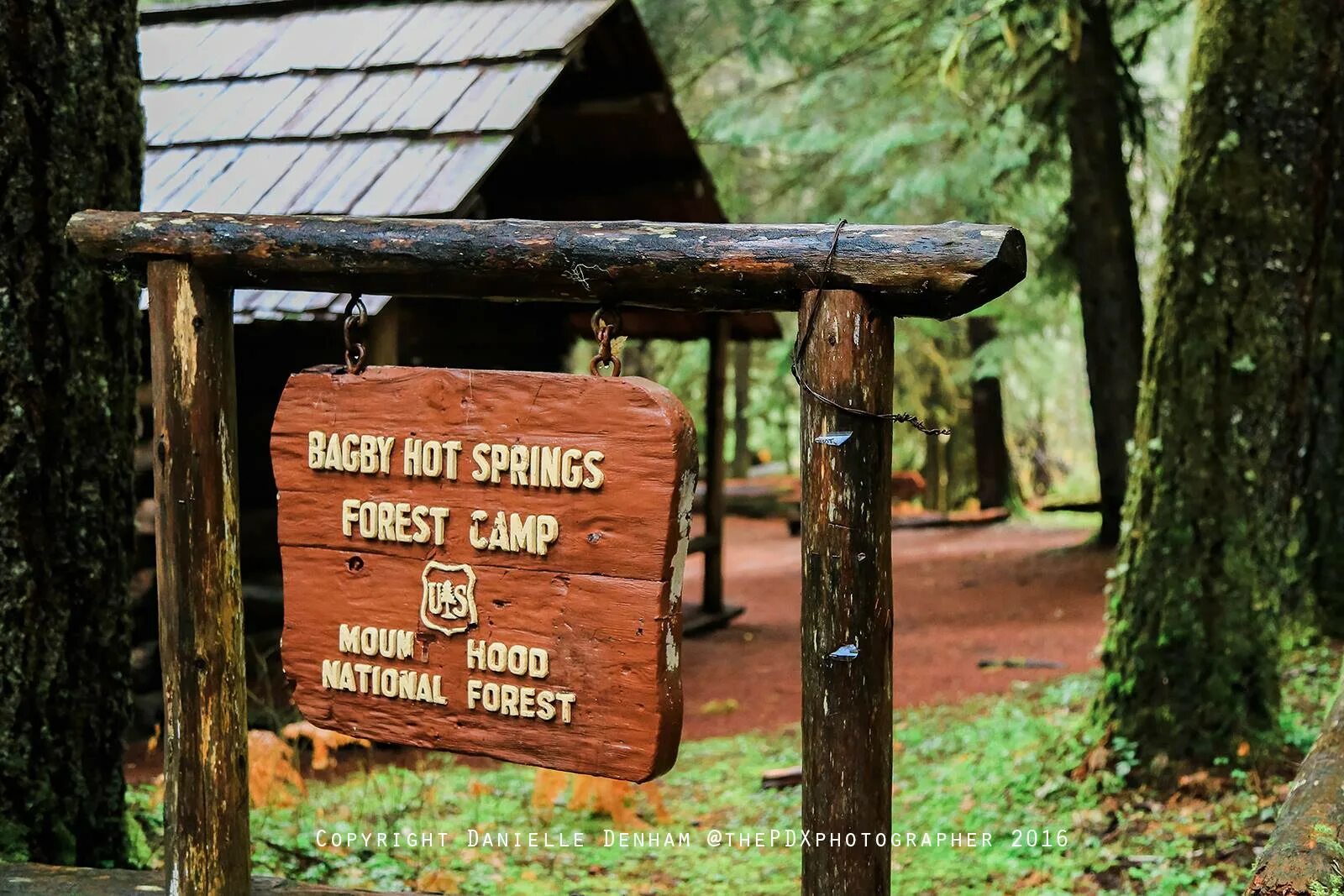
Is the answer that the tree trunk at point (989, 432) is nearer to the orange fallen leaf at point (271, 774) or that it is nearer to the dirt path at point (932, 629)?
the dirt path at point (932, 629)

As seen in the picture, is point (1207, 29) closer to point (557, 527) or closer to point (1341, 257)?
point (1341, 257)

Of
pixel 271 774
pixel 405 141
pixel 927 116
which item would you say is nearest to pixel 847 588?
pixel 271 774

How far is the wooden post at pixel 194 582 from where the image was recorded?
2938 millimetres

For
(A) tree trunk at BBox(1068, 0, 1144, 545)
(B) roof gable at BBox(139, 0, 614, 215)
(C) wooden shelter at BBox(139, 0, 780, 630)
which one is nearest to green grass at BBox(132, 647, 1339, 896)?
(C) wooden shelter at BBox(139, 0, 780, 630)

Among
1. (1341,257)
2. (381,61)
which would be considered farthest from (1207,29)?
(381,61)

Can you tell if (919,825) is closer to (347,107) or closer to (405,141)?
(405,141)

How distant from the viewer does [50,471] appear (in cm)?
362

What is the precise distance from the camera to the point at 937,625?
10430mm

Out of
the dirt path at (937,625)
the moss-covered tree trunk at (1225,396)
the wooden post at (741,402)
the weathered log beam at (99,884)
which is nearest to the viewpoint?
the weathered log beam at (99,884)

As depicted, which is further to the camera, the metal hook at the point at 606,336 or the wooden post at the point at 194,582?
the wooden post at the point at 194,582

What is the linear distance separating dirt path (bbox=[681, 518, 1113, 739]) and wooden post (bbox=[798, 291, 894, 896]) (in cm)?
472

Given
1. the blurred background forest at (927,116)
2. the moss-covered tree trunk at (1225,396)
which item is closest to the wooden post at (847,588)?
the moss-covered tree trunk at (1225,396)

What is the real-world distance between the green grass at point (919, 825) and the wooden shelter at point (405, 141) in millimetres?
2459

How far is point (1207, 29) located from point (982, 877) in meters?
3.76
